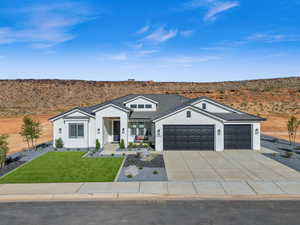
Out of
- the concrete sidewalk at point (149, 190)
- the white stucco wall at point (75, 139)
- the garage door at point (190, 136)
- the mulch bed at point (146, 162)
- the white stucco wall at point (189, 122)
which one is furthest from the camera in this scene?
the white stucco wall at point (75, 139)

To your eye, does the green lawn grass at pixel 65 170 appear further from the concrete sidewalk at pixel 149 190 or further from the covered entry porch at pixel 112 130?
the covered entry porch at pixel 112 130

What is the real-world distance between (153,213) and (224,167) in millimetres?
8623

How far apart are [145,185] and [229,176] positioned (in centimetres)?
530

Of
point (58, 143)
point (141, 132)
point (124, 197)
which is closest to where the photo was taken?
point (124, 197)

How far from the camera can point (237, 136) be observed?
23562mm

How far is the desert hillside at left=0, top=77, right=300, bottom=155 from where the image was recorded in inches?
2698

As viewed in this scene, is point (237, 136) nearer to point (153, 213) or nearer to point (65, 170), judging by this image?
point (65, 170)

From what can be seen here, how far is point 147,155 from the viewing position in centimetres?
2009

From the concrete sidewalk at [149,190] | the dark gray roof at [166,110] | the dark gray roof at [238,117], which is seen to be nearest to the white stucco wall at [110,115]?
the dark gray roof at [166,110]

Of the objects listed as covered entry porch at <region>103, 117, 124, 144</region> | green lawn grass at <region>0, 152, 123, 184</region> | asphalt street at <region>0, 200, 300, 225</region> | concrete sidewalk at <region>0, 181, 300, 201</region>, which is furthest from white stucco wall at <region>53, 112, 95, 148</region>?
asphalt street at <region>0, 200, 300, 225</region>

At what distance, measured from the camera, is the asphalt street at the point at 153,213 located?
930cm

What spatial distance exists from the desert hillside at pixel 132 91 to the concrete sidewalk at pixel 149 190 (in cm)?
5066

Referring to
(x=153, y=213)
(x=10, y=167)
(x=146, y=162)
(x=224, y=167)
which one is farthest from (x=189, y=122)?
(x=10, y=167)

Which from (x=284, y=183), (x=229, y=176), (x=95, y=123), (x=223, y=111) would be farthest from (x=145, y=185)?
(x=223, y=111)
